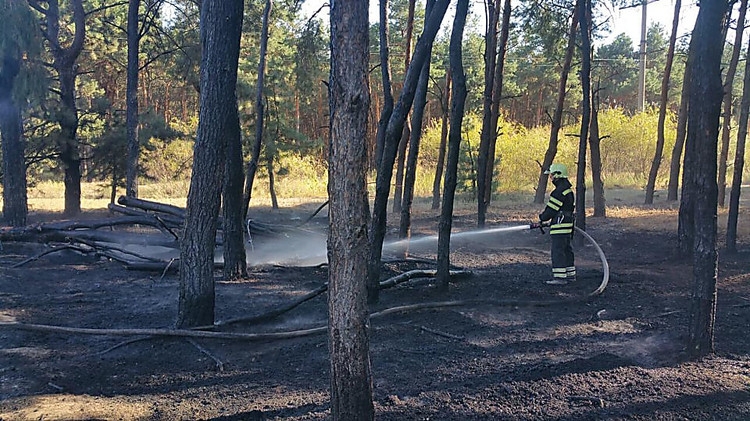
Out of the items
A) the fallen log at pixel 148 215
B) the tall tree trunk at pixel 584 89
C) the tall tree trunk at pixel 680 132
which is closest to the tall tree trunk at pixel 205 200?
the fallen log at pixel 148 215

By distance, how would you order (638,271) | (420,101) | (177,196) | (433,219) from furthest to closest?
(177,196) → (433,219) → (638,271) → (420,101)

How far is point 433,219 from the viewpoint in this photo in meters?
18.5

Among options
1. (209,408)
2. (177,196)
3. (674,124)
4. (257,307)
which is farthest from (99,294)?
(674,124)

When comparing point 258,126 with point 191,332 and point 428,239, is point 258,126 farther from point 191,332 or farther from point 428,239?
point 191,332

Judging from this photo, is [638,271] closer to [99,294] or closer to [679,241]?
[679,241]

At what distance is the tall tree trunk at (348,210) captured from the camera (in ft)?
11.1

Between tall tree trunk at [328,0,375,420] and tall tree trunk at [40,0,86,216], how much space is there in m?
15.3

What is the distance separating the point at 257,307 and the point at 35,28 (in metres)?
9.61

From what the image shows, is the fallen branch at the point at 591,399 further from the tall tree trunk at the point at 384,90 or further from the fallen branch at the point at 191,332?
the tall tree trunk at the point at 384,90

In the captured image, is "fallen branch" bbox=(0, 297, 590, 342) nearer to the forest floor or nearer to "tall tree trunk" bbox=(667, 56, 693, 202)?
the forest floor

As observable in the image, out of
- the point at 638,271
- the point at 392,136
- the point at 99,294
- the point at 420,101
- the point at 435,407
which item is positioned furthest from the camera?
the point at 638,271

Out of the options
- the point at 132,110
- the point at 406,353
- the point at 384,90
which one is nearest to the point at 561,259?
the point at 384,90

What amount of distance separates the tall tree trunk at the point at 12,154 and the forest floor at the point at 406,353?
4.93m

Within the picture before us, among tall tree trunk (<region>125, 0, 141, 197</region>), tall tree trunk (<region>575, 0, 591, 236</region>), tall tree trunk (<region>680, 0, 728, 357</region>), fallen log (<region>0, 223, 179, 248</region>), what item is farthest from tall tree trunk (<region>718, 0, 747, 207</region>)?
tall tree trunk (<region>125, 0, 141, 197</region>)
